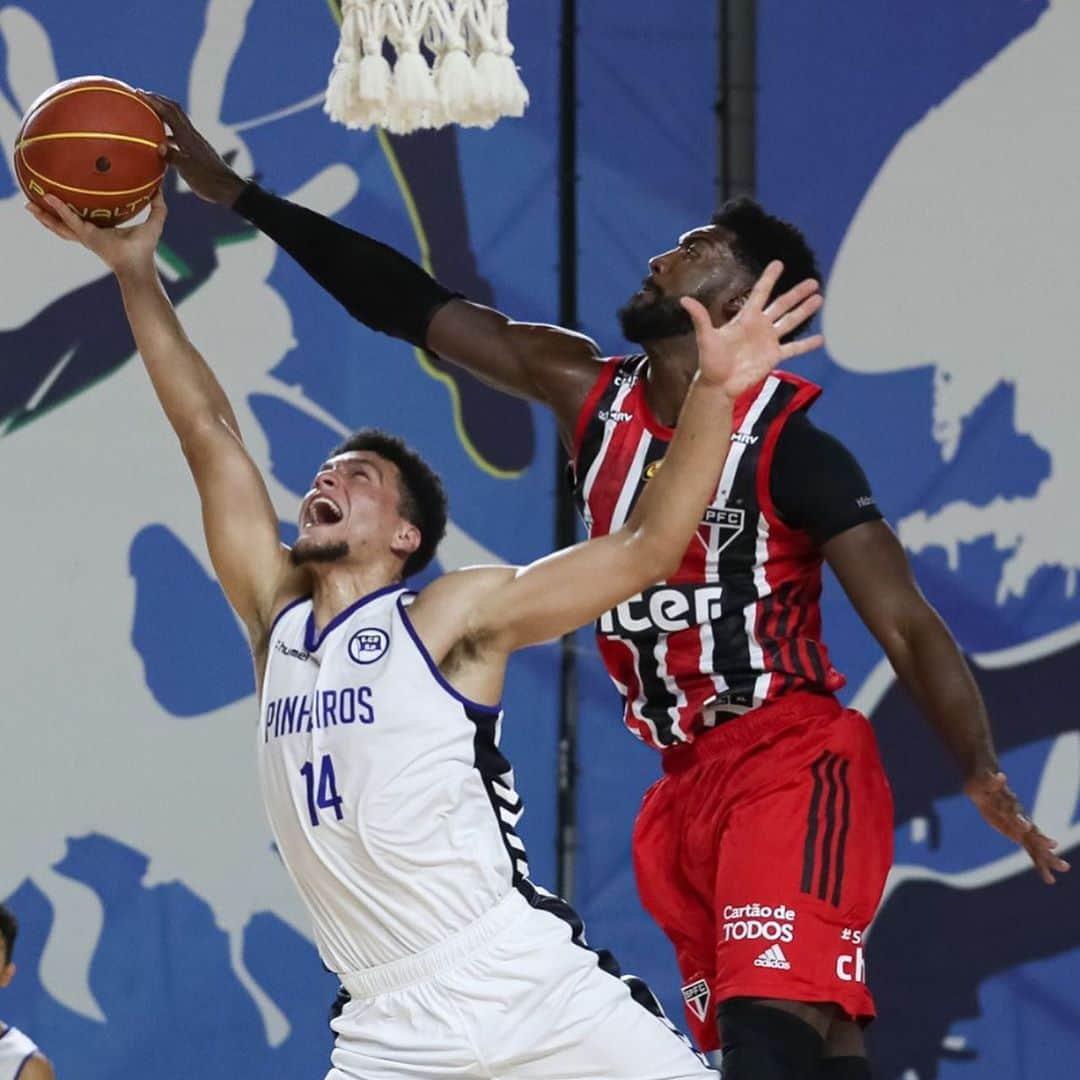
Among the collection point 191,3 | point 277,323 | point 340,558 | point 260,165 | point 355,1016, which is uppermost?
point 191,3

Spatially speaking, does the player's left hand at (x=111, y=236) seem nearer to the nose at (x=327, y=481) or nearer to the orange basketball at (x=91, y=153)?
the orange basketball at (x=91, y=153)

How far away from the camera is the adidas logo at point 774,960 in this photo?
4.27 meters

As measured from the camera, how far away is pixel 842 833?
443cm

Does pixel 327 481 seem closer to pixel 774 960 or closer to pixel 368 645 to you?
pixel 368 645

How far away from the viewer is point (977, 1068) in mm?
7293

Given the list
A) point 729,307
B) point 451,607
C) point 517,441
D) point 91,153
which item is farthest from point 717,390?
point 517,441

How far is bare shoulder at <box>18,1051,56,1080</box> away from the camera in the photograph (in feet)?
20.6

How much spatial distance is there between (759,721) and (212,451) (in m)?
1.33

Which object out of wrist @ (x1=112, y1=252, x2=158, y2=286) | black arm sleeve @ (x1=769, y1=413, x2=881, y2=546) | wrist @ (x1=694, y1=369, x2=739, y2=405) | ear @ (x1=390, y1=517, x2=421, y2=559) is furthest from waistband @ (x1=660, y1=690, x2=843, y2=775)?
wrist @ (x1=112, y1=252, x2=158, y2=286)

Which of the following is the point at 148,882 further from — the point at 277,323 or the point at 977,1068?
the point at 977,1068

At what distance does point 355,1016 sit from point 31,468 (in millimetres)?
3542

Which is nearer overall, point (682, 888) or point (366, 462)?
point (366, 462)

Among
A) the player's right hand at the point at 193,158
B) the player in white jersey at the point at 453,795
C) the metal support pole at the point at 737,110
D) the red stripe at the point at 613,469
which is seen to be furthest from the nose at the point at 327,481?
the metal support pole at the point at 737,110

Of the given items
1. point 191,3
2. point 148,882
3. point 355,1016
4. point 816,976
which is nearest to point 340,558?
point 355,1016
